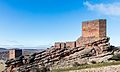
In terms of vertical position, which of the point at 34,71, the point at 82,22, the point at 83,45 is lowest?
the point at 34,71

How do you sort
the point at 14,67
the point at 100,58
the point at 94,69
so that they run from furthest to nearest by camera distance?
1. the point at 14,67
2. the point at 100,58
3. the point at 94,69

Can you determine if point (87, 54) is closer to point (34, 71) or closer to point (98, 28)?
point (98, 28)

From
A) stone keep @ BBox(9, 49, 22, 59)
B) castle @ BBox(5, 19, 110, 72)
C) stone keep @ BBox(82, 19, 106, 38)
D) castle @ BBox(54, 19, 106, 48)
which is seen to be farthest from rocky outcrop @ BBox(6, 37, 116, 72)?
stone keep @ BBox(9, 49, 22, 59)

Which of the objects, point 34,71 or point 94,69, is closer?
point 94,69

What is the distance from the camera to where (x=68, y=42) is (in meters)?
39.0

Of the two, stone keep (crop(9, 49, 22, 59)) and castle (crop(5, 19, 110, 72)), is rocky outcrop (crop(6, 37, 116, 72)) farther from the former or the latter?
stone keep (crop(9, 49, 22, 59))

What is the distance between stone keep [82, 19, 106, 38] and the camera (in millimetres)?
36281

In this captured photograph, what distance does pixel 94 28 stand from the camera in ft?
120

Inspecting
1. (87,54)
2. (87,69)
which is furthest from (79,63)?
(87,69)

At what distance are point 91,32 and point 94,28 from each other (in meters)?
0.59

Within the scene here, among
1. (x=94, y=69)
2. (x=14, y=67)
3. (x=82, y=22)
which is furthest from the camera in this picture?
(x=14, y=67)

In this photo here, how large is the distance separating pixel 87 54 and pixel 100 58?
6.88ft

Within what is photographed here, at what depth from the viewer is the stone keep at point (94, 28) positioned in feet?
119

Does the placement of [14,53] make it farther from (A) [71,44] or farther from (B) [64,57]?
(A) [71,44]
